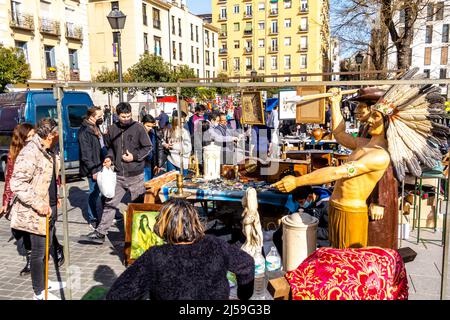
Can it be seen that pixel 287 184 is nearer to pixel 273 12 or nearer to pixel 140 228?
pixel 140 228

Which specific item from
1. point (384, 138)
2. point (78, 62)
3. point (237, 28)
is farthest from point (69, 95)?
point (237, 28)

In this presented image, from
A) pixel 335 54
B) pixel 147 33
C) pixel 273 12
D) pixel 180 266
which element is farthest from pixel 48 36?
pixel 335 54

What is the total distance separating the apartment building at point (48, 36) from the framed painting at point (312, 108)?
24268 mm

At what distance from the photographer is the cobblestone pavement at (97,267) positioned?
14.3 ft

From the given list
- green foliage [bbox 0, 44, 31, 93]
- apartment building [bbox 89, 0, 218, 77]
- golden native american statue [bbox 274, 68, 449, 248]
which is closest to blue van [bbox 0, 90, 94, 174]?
golden native american statue [bbox 274, 68, 449, 248]

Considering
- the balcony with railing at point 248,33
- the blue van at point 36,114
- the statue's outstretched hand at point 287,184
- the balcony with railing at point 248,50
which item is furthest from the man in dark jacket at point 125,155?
the balcony with railing at point 248,33

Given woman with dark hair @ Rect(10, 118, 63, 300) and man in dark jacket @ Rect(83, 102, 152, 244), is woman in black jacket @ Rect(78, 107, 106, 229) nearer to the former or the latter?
man in dark jacket @ Rect(83, 102, 152, 244)

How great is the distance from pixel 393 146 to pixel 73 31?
32254mm

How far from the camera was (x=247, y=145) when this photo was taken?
11.5 meters

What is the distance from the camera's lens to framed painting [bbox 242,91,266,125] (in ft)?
17.6

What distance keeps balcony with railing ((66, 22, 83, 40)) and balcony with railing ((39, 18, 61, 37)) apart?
0.99 m

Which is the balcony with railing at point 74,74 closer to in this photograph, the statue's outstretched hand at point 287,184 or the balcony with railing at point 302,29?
the statue's outstretched hand at point 287,184

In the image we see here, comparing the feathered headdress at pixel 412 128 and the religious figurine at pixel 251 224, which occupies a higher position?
the feathered headdress at pixel 412 128
